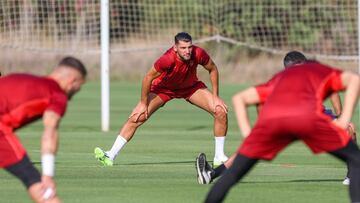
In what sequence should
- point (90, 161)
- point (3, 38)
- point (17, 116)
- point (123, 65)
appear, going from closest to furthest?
1. point (17, 116)
2. point (90, 161)
3. point (3, 38)
4. point (123, 65)

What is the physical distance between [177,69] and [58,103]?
7745mm

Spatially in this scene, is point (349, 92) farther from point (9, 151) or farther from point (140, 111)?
point (140, 111)

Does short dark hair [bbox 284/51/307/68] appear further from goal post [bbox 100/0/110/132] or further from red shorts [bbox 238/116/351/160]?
goal post [bbox 100/0/110/132]

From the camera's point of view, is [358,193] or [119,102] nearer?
[358,193]

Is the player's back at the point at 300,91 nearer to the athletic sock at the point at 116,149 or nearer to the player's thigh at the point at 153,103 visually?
the athletic sock at the point at 116,149

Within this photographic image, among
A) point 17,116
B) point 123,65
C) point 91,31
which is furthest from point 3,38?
point 17,116

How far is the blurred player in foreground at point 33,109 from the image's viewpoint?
9.49m

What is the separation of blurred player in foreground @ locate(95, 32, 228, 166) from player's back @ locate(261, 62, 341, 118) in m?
6.91

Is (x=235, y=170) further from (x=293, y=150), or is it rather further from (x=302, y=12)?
(x=302, y=12)

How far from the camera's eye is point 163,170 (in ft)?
51.9

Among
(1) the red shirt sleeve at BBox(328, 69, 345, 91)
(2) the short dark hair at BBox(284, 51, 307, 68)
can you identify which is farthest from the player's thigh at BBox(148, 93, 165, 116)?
(1) the red shirt sleeve at BBox(328, 69, 345, 91)

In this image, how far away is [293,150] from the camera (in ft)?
65.2

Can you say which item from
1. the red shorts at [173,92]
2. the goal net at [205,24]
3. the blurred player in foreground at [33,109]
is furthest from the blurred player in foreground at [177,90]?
the goal net at [205,24]

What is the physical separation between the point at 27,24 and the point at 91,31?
3618 mm
